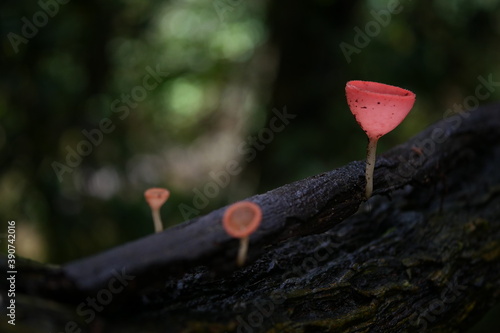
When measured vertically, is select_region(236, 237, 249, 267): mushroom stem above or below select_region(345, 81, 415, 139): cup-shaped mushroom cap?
below

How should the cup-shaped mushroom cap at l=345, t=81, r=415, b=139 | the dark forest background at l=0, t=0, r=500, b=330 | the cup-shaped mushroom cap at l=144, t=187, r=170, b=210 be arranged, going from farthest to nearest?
the dark forest background at l=0, t=0, r=500, b=330, the cup-shaped mushroom cap at l=144, t=187, r=170, b=210, the cup-shaped mushroom cap at l=345, t=81, r=415, b=139

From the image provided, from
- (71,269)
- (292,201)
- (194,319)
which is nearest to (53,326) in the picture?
(71,269)

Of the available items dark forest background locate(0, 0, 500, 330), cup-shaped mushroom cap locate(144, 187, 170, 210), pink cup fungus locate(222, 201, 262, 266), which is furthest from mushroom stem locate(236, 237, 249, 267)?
dark forest background locate(0, 0, 500, 330)

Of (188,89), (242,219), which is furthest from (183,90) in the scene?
(242,219)

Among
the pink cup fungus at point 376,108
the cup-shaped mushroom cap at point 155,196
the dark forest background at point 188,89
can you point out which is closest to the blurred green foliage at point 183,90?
the dark forest background at point 188,89

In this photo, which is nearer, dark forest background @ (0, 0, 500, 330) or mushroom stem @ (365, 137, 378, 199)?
mushroom stem @ (365, 137, 378, 199)

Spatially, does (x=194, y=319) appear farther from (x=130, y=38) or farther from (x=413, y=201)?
(x=130, y=38)

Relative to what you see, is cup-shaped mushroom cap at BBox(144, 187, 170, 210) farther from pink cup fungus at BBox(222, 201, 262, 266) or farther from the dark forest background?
the dark forest background
